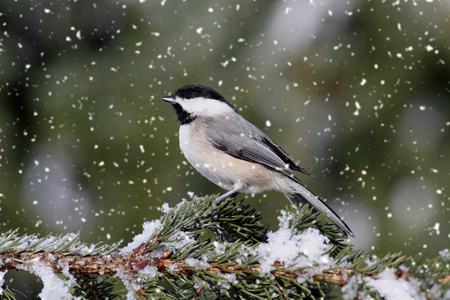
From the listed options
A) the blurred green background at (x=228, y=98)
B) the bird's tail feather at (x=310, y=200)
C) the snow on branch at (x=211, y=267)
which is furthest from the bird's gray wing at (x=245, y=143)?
the snow on branch at (x=211, y=267)

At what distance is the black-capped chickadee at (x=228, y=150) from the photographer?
208 cm

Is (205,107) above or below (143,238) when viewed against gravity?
Result: above

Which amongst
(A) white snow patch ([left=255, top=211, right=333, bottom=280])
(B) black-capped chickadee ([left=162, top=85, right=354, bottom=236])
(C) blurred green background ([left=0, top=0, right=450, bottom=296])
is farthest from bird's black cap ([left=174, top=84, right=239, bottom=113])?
(A) white snow patch ([left=255, top=211, right=333, bottom=280])

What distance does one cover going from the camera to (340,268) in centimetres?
100

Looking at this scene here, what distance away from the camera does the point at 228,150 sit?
85.4 inches

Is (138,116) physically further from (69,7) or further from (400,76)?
(400,76)

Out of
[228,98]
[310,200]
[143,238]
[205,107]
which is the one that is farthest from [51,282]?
[228,98]

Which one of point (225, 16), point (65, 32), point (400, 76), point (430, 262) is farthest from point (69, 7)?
point (430, 262)

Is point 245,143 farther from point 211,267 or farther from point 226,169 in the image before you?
point 211,267

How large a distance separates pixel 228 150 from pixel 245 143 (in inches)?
3.3

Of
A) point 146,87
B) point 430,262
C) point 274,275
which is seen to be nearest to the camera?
point 430,262

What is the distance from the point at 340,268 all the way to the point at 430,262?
17cm

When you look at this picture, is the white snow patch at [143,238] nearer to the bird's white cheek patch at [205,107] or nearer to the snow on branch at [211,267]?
the snow on branch at [211,267]

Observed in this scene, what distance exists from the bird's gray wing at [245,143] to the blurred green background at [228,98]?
1.35ft
